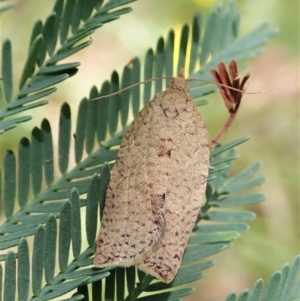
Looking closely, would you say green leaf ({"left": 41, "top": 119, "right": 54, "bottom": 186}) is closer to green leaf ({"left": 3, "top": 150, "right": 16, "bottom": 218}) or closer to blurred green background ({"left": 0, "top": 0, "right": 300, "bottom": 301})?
green leaf ({"left": 3, "top": 150, "right": 16, "bottom": 218})

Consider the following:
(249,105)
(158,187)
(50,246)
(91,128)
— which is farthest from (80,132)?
(249,105)

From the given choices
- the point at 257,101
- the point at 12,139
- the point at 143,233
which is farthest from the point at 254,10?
the point at 143,233

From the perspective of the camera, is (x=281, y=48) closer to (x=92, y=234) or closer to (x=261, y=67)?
(x=261, y=67)

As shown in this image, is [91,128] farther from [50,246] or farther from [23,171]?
[50,246]

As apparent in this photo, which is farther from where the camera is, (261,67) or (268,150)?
(261,67)

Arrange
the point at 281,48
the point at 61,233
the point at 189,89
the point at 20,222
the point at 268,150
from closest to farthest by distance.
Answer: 1. the point at 61,233
2. the point at 20,222
3. the point at 189,89
4. the point at 268,150
5. the point at 281,48

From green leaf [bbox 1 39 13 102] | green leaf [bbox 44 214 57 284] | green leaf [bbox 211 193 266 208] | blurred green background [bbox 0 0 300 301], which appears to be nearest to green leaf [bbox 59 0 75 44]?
green leaf [bbox 1 39 13 102]
